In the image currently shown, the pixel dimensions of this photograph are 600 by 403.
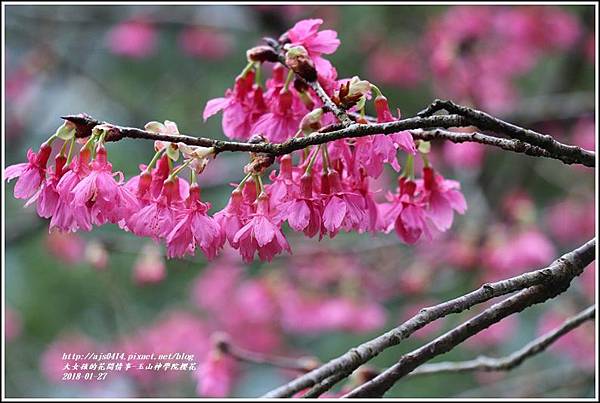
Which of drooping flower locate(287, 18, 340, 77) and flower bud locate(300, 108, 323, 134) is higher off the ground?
drooping flower locate(287, 18, 340, 77)

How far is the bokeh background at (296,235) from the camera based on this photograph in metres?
2.18

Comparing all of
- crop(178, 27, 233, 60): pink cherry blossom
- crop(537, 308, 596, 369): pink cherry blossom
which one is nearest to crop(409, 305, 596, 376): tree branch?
crop(537, 308, 596, 369): pink cherry blossom

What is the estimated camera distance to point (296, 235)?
8.40 feet

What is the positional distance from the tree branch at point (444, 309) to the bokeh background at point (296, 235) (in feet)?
3.58

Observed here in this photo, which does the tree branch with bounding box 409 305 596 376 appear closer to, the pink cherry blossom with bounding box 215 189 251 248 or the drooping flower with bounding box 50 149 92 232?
the pink cherry blossom with bounding box 215 189 251 248

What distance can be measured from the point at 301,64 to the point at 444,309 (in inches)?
11.9

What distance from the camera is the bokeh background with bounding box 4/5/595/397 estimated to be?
218 cm

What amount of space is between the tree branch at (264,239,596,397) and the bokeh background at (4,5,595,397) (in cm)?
109

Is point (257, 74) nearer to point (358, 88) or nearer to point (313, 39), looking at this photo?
point (313, 39)

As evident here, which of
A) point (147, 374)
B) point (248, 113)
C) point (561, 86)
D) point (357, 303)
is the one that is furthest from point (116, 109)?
point (248, 113)

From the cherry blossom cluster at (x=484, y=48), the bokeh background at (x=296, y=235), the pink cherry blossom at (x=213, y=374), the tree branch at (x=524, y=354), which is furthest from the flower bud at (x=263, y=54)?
the cherry blossom cluster at (x=484, y=48)

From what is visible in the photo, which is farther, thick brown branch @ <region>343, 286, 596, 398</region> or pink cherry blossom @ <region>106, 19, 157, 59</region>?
pink cherry blossom @ <region>106, 19, 157, 59</region>

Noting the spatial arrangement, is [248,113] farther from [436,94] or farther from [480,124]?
[436,94]

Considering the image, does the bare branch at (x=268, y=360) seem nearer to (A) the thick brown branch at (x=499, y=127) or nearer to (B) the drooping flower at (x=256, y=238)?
(B) the drooping flower at (x=256, y=238)
